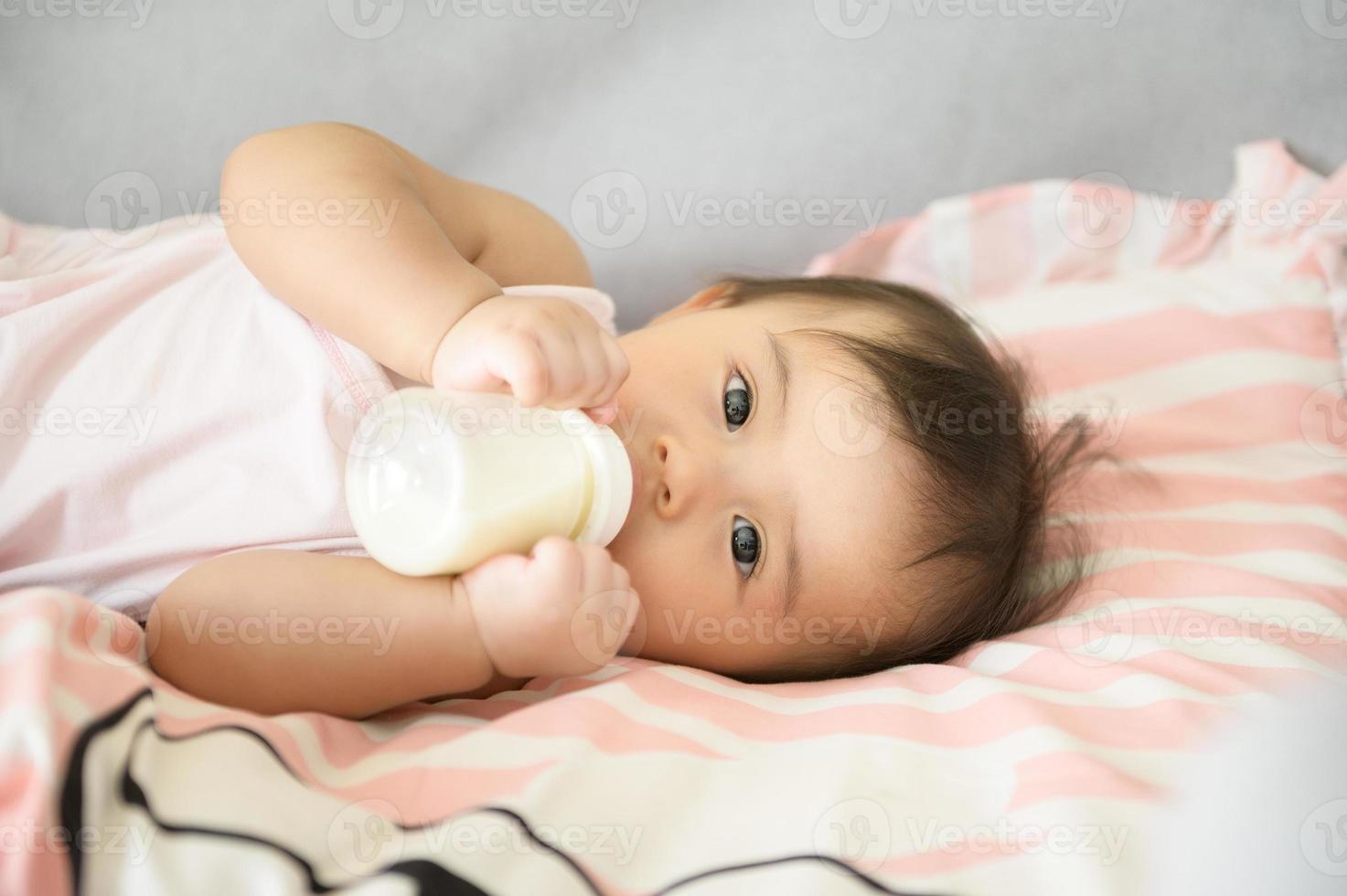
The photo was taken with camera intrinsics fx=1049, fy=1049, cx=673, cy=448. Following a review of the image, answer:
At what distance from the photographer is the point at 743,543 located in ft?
3.65

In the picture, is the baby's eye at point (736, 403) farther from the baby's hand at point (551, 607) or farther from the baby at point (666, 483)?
the baby's hand at point (551, 607)

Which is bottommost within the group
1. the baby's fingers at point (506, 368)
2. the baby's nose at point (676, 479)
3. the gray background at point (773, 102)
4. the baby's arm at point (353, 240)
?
the baby's nose at point (676, 479)

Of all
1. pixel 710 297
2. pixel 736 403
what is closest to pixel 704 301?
pixel 710 297

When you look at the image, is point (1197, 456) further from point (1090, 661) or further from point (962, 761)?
point (962, 761)

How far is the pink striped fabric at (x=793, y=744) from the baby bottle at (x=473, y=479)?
16 centimetres

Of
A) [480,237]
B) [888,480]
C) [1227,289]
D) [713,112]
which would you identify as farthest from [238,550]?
[1227,289]

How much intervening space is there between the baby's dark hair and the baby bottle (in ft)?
1.14

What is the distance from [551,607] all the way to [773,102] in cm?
111

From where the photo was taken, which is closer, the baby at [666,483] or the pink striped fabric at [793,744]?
the pink striped fabric at [793,744]

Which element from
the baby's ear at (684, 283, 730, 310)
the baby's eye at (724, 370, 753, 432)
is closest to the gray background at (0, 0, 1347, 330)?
the baby's ear at (684, 283, 730, 310)

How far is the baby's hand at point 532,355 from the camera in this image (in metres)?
0.88

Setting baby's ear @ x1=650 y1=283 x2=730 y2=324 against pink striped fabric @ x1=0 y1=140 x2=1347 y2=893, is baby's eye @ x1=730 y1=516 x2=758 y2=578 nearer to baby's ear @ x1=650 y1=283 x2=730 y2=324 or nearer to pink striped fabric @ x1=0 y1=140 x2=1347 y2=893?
pink striped fabric @ x1=0 y1=140 x2=1347 y2=893

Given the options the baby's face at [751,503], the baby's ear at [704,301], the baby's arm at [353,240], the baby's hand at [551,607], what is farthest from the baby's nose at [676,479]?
the baby's ear at [704,301]

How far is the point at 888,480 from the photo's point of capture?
112 cm
